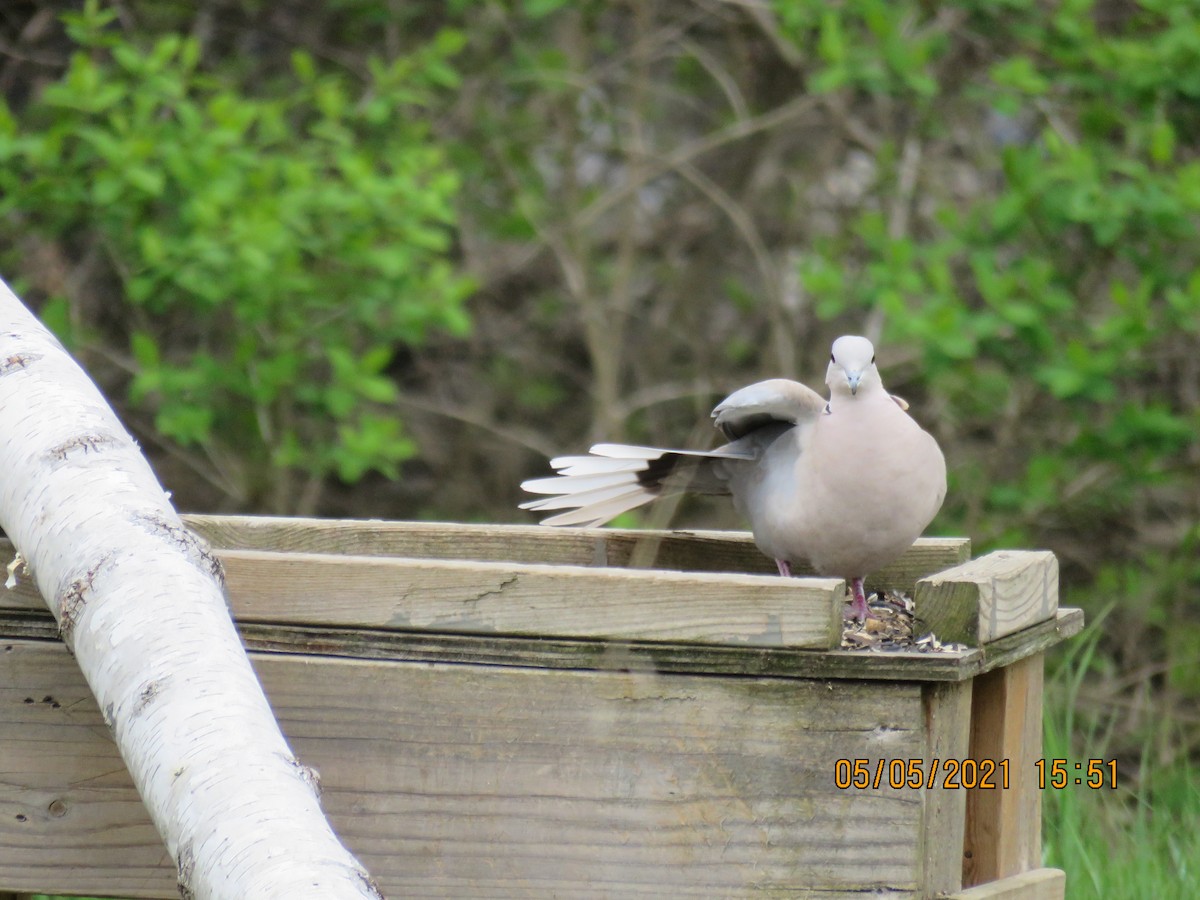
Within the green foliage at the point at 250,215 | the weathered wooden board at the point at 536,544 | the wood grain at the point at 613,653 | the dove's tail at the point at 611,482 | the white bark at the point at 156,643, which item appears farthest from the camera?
→ the green foliage at the point at 250,215

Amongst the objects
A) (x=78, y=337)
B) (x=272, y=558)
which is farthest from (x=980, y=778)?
(x=78, y=337)

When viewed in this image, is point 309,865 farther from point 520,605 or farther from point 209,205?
point 209,205

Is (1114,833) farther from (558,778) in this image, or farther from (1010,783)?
(558,778)

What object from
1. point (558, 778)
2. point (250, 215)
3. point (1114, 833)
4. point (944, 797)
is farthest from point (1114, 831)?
point (250, 215)

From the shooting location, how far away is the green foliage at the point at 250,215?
3248mm

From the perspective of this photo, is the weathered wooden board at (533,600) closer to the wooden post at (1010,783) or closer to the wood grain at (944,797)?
the wood grain at (944,797)

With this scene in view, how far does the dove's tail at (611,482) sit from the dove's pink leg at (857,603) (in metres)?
0.32

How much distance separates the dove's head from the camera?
6.10 feet

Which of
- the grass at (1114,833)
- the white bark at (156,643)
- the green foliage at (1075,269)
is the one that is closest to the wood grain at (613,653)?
the white bark at (156,643)

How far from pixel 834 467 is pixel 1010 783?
1.44 feet

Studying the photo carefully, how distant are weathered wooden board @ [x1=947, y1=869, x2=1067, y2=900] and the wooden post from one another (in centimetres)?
2

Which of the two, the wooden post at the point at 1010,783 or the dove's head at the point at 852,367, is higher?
the dove's head at the point at 852,367

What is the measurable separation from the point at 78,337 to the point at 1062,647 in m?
2.77

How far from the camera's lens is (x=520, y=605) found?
1512mm
